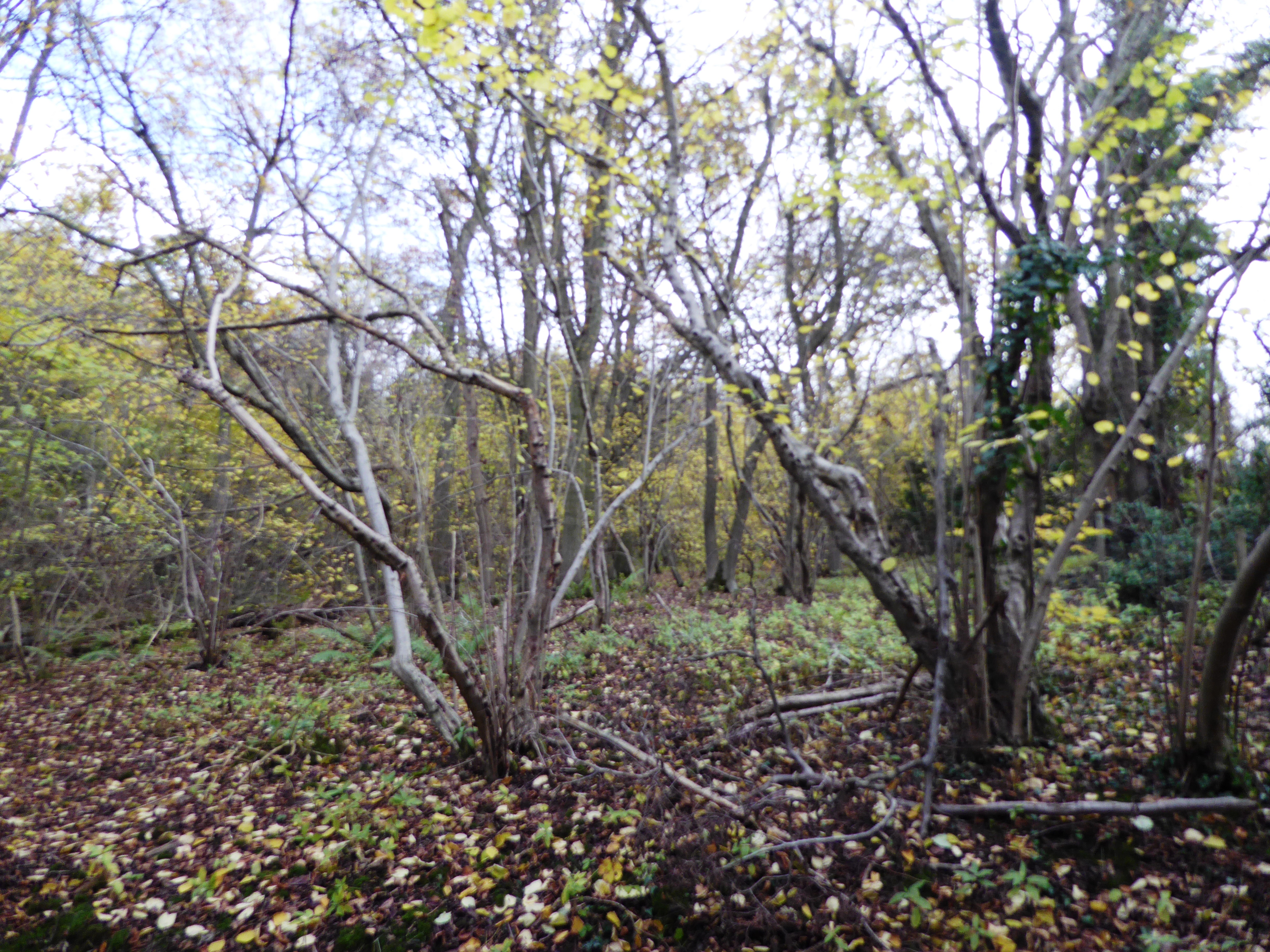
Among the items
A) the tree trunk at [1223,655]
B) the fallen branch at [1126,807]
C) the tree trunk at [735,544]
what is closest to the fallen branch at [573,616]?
the fallen branch at [1126,807]

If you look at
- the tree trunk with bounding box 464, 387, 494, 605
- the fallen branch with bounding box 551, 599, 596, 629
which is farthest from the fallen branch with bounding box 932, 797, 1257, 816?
the tree trunk with bounding box 464, 387, 494, 605

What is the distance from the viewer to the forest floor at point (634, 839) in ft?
7.52

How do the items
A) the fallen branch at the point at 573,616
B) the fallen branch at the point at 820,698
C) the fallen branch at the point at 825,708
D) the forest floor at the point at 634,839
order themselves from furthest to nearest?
the fallen branch at the point at 573,616, the fallen branch at the point at 820,698, the fallen branch at the point at 825,708, the forest floor at the point at 634,839

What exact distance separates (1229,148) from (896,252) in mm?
6112

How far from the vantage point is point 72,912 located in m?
2.58

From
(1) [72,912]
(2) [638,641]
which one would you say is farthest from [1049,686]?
(1) [72,912]

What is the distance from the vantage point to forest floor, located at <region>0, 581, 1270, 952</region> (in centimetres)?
229

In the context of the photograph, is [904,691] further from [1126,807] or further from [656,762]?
[656,762]

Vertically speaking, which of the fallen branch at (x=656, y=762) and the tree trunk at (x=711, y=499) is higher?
the tree trunk at (x=711, y=499)

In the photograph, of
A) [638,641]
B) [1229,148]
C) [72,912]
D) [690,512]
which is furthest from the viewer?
[690,512]

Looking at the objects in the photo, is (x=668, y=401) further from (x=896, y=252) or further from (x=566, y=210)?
(x=566, y=210)

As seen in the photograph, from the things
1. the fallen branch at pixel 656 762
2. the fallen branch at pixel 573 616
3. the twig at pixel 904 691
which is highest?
the fallen branch at pixel 573 616

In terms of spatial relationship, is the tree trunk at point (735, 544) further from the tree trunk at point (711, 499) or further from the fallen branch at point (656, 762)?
the fallen branch at point (656, 762)

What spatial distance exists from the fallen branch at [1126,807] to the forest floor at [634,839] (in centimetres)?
4
